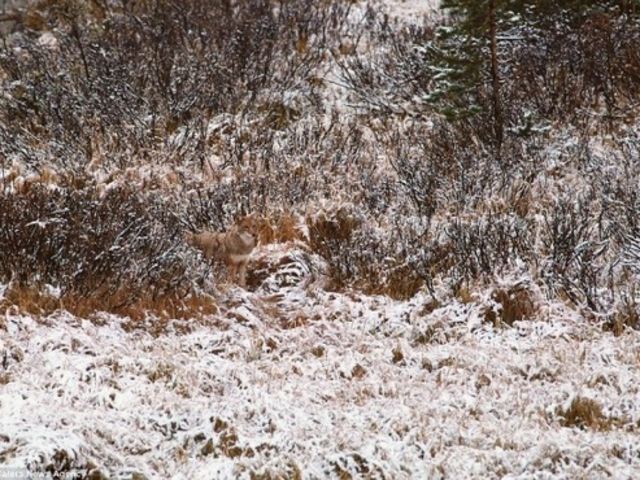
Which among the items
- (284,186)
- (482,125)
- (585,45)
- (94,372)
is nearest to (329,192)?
(284,186)

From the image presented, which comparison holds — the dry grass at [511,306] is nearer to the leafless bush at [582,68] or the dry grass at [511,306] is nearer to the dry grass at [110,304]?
the dry grass at [110,304]

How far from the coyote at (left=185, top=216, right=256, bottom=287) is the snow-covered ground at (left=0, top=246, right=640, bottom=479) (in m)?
0.57

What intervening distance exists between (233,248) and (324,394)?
2.21m

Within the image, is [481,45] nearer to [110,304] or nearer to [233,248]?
[233,248]

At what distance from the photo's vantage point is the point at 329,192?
7812 mm

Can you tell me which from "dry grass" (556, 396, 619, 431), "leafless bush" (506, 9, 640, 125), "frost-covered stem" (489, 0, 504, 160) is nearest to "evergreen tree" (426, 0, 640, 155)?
"frost-covered stem" (489, 0, 504, 160)

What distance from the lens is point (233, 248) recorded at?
20.3 ft

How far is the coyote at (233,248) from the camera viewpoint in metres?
6.16

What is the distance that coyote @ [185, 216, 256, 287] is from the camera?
6160 millimetres

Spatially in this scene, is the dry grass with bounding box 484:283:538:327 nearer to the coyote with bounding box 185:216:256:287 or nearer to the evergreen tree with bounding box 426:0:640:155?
the coyote with bounding box 185:216:256:287

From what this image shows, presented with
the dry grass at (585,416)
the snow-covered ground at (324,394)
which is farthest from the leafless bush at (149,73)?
the dry grass at (585,416)

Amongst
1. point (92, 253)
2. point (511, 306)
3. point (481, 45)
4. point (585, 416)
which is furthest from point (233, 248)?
point (481, 45)

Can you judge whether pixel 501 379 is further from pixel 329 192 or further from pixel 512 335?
pixel 329 192

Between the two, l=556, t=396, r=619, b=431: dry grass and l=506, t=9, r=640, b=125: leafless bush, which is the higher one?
l=506, t=9, r=640, b=125: leafless bush
